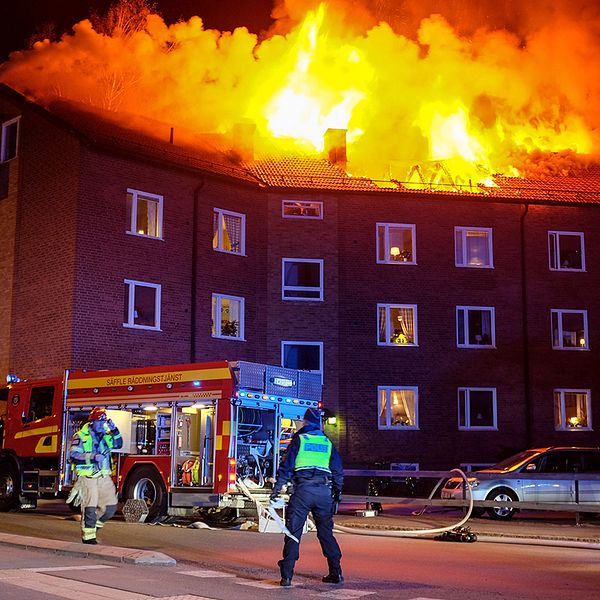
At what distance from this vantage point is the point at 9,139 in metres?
26.6

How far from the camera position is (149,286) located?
2459 centimetres

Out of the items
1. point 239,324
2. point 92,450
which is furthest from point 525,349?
point 92,450

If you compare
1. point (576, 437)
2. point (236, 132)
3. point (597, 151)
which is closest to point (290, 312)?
point (236, 132)

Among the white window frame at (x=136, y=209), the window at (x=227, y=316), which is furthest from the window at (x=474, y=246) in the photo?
the white window frame at (x=136, y=209)

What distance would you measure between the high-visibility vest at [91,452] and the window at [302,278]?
15.0 metres

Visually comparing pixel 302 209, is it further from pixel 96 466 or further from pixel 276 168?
pixel 96 466

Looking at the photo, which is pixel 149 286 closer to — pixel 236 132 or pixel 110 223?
pixel 110 223

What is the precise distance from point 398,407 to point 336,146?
9199 mm

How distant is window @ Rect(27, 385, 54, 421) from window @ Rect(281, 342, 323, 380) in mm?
9519

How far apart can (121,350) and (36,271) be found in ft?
10.9

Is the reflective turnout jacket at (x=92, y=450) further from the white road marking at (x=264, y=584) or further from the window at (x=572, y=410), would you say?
the window at (x=572, y=410)

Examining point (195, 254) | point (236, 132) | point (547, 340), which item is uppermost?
point (236, 132)

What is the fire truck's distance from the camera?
15.0m

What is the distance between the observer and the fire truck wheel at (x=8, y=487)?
17984 mm
